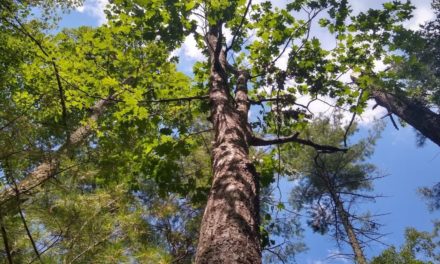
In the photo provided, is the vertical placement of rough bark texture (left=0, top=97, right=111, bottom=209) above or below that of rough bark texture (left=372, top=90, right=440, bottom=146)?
below

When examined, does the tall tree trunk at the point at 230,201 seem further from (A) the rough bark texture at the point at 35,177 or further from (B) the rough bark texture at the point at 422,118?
(B) the rough bark texture at the point at 422,118

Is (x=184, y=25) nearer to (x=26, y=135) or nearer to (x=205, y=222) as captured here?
(x=26, y=135)

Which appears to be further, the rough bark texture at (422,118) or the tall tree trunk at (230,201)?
the rough bark texture at (422,118)

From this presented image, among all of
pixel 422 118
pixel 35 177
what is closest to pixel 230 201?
pixel 35 177

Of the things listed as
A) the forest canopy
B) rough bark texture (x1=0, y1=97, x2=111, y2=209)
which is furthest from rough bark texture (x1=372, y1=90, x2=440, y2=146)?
rough bark texture (x1=0, y1=97, x2=111, y2=209)

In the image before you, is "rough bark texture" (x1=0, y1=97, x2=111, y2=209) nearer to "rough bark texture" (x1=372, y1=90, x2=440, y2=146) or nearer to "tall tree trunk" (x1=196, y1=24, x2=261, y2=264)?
"tall tree trunk" (x1=196, y1=24, x2=261, y2=264)

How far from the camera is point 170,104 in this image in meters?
6.20

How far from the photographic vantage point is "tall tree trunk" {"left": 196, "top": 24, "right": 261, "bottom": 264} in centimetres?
202

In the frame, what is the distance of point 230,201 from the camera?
2445 mm

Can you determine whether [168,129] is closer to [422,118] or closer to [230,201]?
[230,201]

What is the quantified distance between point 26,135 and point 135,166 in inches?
90.2

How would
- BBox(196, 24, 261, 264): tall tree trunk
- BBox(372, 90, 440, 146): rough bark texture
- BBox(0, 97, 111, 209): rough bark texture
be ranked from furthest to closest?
BBox(372, 90, 440, 146): rough bark texture
BBox(0, 97, 111, 209): rough bark texture
BBox(196, 24, 261, 264): tall tree trunk

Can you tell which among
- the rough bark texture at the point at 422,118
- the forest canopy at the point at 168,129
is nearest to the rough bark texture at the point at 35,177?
the forest canopy at the point at 168,129

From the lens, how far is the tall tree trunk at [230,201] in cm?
202
